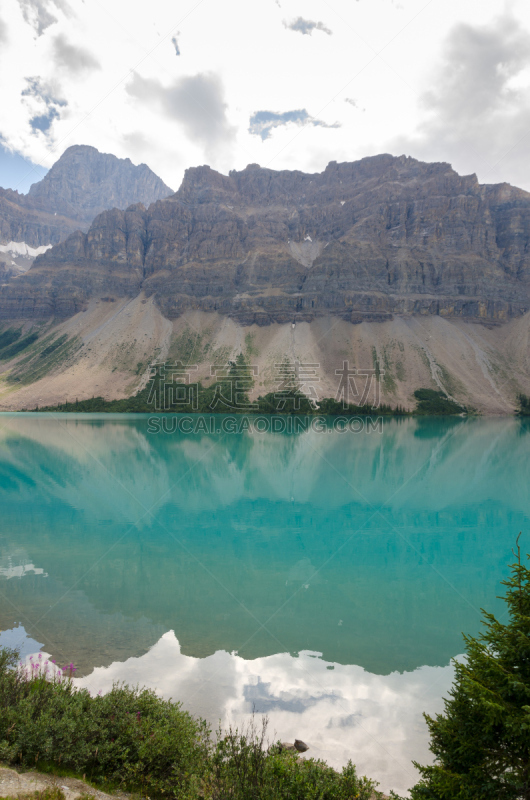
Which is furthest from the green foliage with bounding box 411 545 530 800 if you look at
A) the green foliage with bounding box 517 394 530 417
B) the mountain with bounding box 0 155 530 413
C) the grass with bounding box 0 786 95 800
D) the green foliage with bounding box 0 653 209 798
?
the green foliage with bounding box 517 394 530 417

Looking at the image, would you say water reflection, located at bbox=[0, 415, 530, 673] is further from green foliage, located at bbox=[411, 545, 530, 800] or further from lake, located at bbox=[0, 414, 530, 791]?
green foliage, located at bbox=[411, 545, 530, 800]

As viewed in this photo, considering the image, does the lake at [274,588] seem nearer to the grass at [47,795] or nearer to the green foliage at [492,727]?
the green foliage at [492,727]

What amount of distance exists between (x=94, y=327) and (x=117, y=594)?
19543cm

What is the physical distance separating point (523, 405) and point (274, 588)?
156 meters

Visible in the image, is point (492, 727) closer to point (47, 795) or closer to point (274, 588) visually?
point (47, 795)

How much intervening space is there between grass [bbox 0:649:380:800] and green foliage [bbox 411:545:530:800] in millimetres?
2055

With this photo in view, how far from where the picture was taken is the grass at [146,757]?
6.35m

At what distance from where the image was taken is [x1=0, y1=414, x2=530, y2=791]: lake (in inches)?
443

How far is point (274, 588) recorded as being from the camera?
17.9m

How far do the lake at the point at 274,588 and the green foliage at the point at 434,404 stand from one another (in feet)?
347

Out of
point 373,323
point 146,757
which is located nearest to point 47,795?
point 146,757

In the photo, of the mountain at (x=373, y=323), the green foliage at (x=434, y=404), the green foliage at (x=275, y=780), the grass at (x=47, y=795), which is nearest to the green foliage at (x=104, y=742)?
the green foliage at (x=275, y=780)

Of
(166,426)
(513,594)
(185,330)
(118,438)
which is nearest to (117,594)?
(513,594)

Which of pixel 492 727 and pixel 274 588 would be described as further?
pixel 274 588
